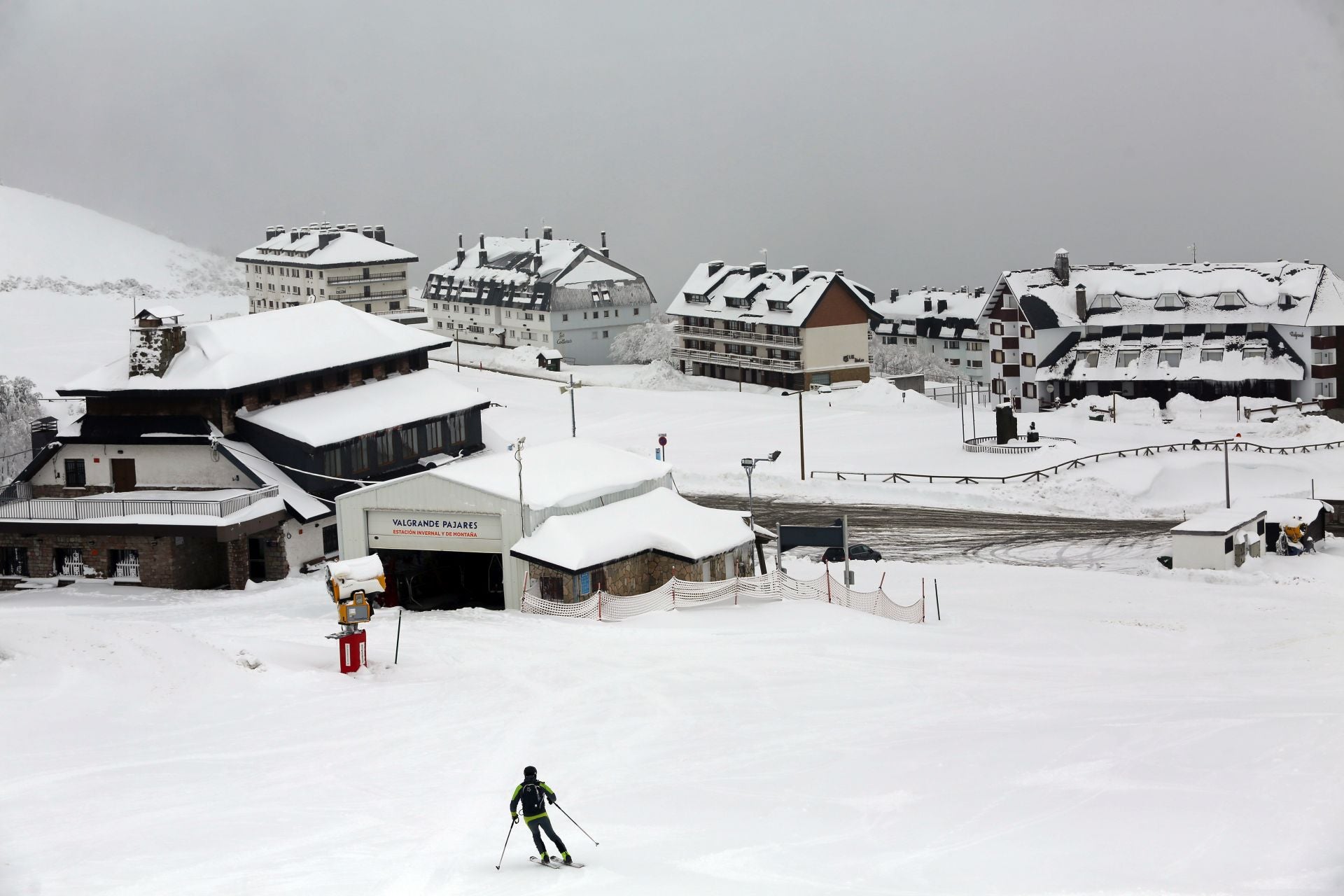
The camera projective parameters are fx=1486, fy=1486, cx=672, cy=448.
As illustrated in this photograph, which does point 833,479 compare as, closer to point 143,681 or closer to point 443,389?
point 443,389

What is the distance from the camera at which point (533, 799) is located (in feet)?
62.6

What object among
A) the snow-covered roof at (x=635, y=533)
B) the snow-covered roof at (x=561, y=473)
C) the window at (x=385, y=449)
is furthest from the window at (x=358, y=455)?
the snow-covered roof at (x=635, y=533)

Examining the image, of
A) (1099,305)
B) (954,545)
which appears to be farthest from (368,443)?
(1099,305)

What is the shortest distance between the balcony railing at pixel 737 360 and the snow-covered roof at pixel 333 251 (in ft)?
92.2

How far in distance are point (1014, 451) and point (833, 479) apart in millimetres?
9916

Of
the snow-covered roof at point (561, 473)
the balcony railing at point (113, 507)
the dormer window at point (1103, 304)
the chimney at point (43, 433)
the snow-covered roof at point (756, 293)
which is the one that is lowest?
the balcony railing at point (113, 507)

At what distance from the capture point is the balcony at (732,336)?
4500 inches

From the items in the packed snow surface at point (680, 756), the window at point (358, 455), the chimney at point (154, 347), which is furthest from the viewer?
the window at point (358, 455)

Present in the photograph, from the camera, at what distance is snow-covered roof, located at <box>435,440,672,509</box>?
4378 cm

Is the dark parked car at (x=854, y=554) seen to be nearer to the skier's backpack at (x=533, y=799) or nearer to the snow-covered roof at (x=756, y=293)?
the skier's backpack at (x=533, y=799)

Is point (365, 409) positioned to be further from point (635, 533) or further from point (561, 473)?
point (635, 533)

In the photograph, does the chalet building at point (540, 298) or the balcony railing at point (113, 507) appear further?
the chalet building at point (540, 298)

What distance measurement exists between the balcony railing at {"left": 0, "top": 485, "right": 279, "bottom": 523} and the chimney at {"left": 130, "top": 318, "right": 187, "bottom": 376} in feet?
20.1

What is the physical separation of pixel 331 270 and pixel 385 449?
7707 centimetres
